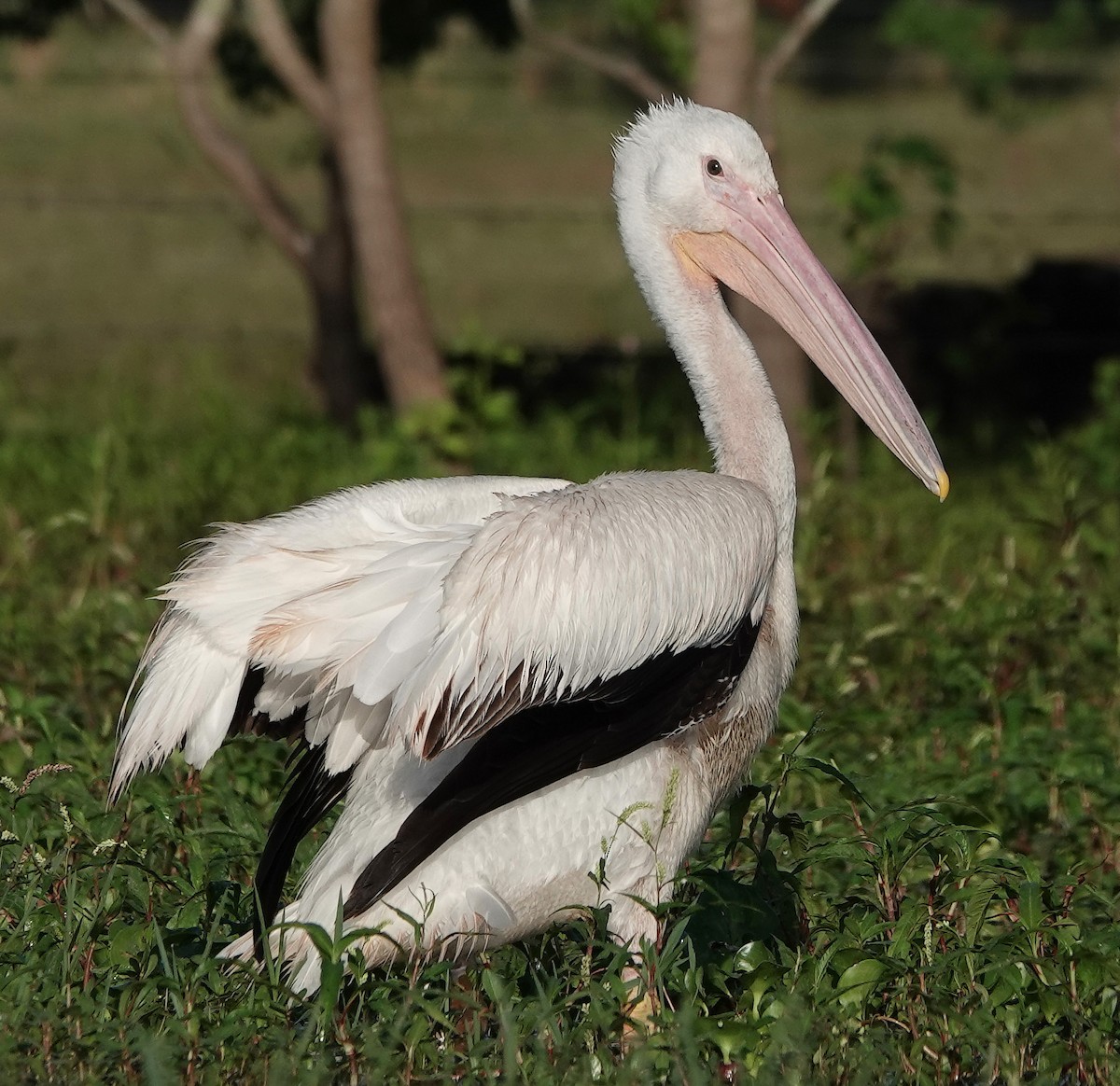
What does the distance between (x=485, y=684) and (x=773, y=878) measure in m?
0.63

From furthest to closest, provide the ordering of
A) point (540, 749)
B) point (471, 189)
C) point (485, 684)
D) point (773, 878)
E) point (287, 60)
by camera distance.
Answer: point (471, 189), point (287, 60), point (773, 878), point (540, 749), point (485, 684)

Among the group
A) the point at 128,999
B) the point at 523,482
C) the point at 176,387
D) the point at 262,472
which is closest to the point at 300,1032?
the point at 128,999

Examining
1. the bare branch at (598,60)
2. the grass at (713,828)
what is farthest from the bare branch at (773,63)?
the grass at (713,828)

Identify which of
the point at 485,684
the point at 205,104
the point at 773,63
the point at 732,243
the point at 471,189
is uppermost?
the point at 773,63

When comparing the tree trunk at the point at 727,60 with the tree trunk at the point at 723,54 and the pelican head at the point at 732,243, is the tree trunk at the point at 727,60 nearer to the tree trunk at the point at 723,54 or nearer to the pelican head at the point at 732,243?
the tree trunk at the point at 723,54

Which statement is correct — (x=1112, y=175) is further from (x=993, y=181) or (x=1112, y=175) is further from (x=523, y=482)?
(x=523, y=482)

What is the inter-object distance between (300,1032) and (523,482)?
1.02 m

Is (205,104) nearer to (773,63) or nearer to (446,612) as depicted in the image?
(773,63)

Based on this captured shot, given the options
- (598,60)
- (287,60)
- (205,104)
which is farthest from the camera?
(205,104)

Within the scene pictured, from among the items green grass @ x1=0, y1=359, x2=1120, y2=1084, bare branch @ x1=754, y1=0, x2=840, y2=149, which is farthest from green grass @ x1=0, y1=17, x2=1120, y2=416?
green grass @ x1=0, y1=359, x2=1120, y2=1084

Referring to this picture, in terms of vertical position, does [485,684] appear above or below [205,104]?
below

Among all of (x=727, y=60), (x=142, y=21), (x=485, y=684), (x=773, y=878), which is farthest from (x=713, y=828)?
(x=142, y=21)

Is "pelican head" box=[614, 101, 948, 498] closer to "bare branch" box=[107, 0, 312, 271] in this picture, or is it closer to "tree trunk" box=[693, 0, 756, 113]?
"tree trunk" box=[693, 0, 756, 113]

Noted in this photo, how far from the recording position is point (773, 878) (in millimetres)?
2828
